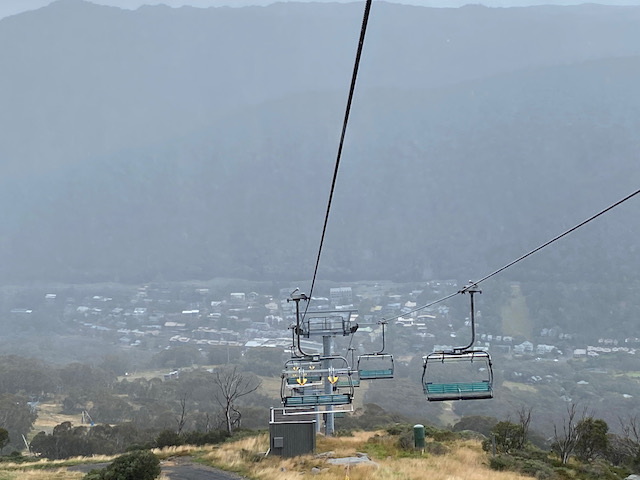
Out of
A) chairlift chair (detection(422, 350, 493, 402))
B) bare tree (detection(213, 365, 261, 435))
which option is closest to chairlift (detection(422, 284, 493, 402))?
chairlift chair (detection(422, 350, 493, 402))

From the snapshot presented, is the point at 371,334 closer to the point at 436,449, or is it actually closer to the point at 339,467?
the point at 436,449

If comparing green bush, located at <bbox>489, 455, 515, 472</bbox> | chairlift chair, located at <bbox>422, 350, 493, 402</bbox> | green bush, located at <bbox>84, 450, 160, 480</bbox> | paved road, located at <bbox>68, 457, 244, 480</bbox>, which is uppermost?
chairlift chair, located at <bbox>422, 350, 493, 402</bbox>

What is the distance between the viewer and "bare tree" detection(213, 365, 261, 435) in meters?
43.3

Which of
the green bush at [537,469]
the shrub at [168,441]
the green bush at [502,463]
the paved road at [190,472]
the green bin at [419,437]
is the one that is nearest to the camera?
the green bush at [537,469]

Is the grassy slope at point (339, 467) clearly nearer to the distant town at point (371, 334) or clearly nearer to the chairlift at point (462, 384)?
the chairlift at point (462, 384)

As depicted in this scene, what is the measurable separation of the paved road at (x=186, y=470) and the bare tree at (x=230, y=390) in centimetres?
970

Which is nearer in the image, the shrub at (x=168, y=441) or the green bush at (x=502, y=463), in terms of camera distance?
the green bush at (x=502, y=463)

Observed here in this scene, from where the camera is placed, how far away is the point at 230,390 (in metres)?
66.5

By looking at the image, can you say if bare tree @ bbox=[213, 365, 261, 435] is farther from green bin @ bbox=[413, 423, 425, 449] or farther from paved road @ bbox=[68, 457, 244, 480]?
green bin @ bbox=[413, 423, 425, 449]

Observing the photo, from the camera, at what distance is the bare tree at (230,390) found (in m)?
43.3

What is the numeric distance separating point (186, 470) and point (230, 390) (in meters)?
42.4

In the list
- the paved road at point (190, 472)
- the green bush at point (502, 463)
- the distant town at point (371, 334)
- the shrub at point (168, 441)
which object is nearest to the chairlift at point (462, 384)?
the green bush at point (502, 463)

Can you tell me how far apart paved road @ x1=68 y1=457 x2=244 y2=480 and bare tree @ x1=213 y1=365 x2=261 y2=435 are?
9704mm

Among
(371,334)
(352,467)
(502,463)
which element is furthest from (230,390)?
(371,334)
